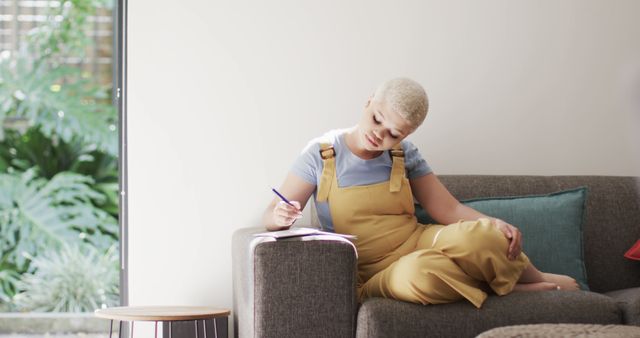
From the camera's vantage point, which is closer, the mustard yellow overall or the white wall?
the mustard yellow overall

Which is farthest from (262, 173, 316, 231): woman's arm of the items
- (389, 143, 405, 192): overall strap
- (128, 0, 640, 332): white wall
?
(128, 0, 640, 332): white wall

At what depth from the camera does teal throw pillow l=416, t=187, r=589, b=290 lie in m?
2.74

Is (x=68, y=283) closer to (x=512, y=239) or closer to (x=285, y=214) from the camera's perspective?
(x=285, y=214)

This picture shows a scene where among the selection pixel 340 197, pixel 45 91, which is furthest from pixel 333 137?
pixel 45 91

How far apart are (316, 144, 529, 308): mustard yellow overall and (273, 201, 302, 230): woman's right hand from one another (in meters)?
0.26

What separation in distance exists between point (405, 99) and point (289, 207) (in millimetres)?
442

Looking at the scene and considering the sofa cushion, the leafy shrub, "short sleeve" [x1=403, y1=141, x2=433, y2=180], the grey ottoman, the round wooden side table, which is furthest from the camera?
the leafy shrub

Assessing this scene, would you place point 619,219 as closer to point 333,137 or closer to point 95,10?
point 333,137

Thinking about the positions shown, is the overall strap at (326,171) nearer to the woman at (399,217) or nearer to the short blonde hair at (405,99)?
the woman at (399,217)

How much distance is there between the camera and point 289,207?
230cm

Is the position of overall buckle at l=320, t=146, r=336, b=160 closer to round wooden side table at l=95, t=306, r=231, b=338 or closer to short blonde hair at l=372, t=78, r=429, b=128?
short blonde hair at l=372, t=78, r=429, b=128

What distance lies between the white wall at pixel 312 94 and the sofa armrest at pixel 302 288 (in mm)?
982

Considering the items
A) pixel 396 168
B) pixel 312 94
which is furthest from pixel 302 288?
pixel 312 94

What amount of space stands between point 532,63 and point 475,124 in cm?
32
